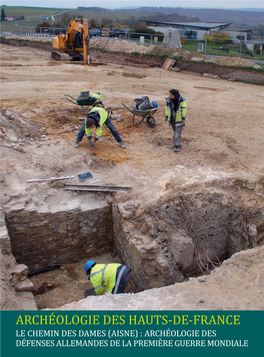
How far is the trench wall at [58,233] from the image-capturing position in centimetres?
677

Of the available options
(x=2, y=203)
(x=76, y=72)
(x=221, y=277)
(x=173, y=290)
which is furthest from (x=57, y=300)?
(x=76, y=72)

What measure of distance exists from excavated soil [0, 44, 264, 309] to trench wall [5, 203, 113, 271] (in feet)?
1.15

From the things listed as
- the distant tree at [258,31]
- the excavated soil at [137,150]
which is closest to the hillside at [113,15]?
the distant tree at [258,31]

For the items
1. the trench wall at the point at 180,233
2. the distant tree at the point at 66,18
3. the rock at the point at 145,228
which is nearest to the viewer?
the trench wall at the point at 180,233

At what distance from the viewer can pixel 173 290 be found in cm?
491

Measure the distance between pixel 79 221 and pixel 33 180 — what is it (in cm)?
136

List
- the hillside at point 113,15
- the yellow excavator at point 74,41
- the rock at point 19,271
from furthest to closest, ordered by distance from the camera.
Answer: the hillside at point 113,15, the yellow excavator at point 74,41, the rock at point 19,271

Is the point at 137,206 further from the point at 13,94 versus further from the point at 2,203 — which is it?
the point at 13,94

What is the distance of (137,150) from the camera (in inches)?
357

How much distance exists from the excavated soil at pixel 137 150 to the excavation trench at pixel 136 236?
22cm

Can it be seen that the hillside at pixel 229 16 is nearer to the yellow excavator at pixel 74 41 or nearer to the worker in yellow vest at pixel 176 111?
the yellow excavator at pixel 74 41

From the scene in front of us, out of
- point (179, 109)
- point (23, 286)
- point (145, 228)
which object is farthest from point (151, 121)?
point (23, 286)

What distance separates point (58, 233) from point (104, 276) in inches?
76.7

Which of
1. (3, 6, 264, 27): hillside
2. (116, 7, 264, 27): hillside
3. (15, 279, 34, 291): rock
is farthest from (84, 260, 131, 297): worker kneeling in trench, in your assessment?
(116, 7, 264, 27): hillside
